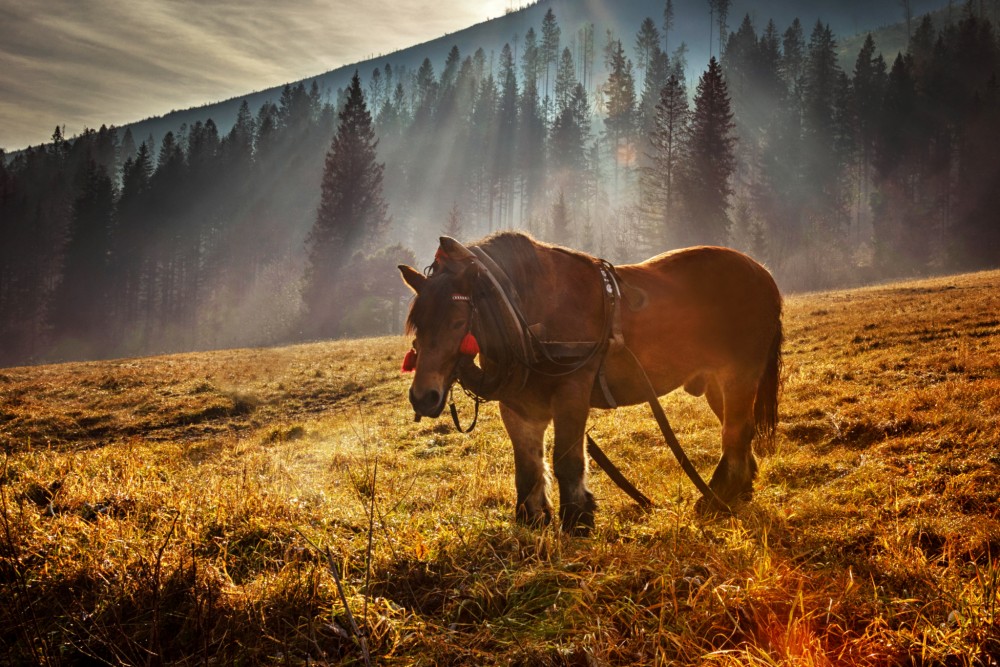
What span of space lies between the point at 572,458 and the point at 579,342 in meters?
0.87

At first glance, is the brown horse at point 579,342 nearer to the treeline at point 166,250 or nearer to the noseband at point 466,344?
the noseband at point 466,344

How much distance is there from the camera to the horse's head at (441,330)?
3.61 meters

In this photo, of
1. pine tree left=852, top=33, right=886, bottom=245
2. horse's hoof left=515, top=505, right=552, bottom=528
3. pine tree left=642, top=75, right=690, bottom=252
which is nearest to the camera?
horse's hoof left=515, top=505, right=552, bottom=528

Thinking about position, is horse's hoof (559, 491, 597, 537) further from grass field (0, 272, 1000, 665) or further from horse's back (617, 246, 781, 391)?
horse's back (617, 246, 781, 391)

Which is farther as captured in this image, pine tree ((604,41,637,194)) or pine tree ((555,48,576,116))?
pine tree ((555,48,576,116))

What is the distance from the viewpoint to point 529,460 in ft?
14.0

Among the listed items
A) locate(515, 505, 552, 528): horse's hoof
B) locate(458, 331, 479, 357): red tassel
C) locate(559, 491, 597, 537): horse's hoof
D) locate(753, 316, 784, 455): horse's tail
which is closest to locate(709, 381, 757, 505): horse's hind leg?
locate(753, 316, 784, 455): horse's tail

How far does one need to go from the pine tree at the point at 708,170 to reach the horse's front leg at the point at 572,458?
34.0 m

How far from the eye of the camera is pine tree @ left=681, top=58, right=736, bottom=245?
116 feet

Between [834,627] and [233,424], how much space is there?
1229cm

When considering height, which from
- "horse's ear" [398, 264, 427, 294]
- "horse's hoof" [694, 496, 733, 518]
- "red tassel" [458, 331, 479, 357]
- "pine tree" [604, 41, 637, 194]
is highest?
"pine tree" [604, 41, 637, 194]

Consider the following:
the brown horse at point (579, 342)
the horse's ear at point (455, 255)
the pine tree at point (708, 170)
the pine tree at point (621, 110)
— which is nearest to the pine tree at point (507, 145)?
the pine tree at point (621, 110)

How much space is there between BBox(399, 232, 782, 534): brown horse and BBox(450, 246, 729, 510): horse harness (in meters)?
0.01

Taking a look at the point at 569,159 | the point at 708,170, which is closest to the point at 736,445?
the point at 708,170
